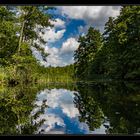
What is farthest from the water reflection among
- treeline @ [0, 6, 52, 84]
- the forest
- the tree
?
the tree

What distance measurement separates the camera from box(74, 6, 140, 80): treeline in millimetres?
15609

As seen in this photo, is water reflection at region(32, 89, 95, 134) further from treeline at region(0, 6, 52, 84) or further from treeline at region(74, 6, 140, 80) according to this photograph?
treeline at region(74, 6, 140, 80)

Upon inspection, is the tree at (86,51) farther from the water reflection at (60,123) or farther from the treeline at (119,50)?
the water reflection at (60,123)

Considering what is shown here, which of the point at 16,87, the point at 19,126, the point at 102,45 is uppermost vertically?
the point at 102,45

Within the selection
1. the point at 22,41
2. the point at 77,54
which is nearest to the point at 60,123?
the point at 22,41

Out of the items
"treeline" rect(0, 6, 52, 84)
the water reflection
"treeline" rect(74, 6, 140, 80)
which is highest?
"treeline" rect(74, 6, 140, 80)

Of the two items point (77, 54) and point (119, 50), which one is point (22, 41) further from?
point (77, 54)

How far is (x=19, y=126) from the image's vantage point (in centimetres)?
444

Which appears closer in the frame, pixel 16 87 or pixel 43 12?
pixel 16 87

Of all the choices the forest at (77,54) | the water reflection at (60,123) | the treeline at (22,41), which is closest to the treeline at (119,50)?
the forest at (77,54)

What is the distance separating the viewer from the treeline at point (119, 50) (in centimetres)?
1561

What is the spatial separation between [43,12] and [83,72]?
6.84 meters
